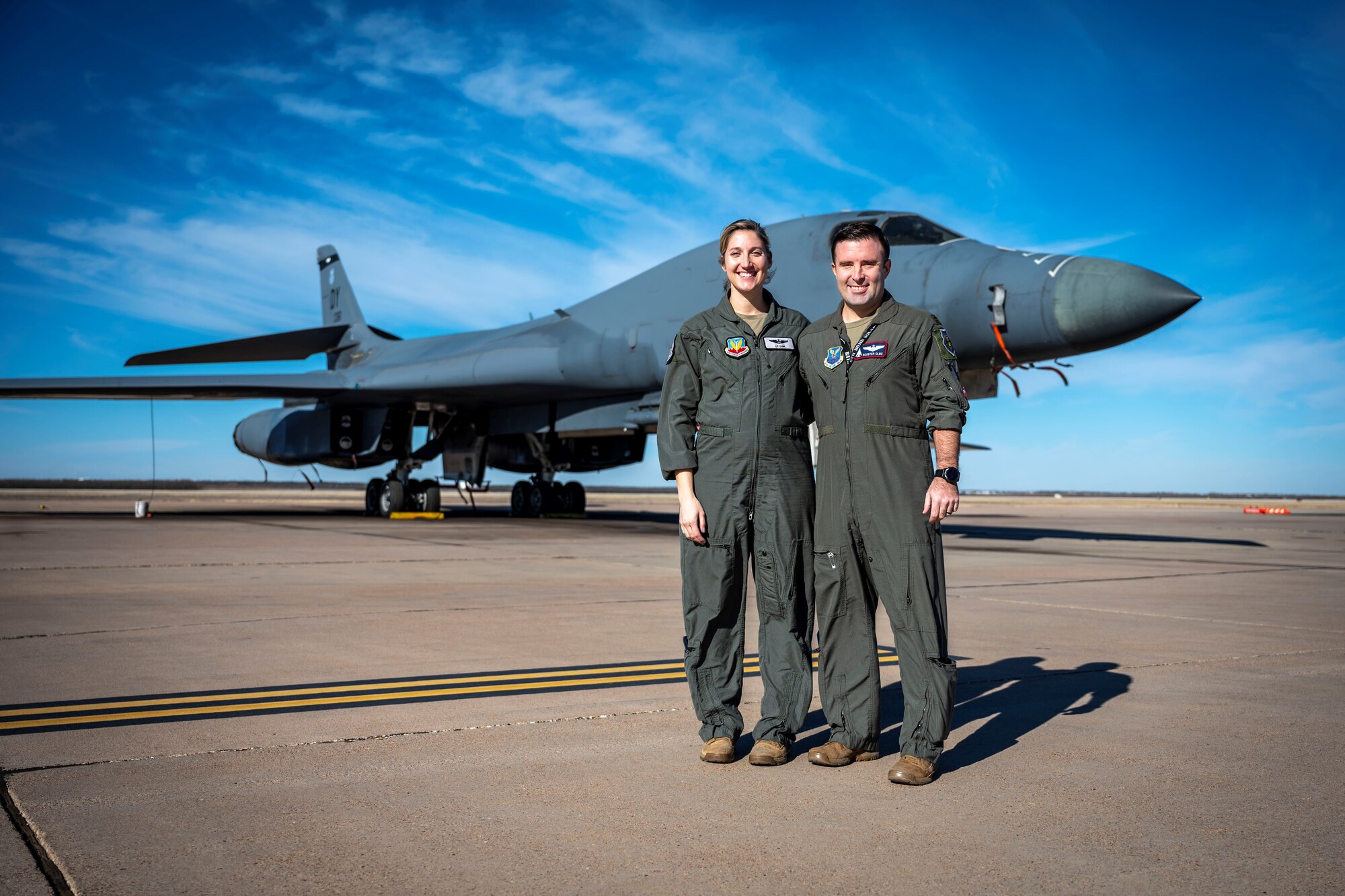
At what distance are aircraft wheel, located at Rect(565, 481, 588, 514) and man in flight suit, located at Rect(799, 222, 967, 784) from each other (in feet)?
50.2

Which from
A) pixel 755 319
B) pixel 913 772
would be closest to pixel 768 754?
pixel 913 772

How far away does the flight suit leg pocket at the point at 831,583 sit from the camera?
314 cm

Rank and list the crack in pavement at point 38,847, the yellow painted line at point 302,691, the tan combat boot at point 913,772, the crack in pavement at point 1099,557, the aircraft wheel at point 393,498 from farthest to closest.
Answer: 1. the aircraft wheel at point 393,498
2. the crack in pavement at point 1099,557
3. the yellow painted line at point 302,691
4. the tan combat boot at point 913,772
5. the crack in pavement at point 38,847

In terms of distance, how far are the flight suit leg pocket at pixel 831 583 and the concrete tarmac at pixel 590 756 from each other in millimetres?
469

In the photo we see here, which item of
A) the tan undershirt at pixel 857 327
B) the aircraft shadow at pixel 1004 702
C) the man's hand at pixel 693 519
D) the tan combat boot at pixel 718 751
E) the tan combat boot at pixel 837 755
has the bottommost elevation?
the aircraft shadow at pixel 1004 702

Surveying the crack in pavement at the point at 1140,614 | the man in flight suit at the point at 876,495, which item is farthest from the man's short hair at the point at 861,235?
the crack in pavement at the point at 1140,614

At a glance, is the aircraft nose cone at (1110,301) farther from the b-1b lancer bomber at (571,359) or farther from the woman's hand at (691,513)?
the woman's hand at (691,513)

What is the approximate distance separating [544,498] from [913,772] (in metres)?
15.6

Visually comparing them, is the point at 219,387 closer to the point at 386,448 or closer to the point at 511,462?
the point at 386,448

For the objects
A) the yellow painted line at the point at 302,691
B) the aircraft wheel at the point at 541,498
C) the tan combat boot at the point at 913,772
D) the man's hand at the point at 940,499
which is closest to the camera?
the tan combat boot at the point at 913,772

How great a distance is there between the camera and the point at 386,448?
17984 mm

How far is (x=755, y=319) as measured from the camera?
11.0 feet

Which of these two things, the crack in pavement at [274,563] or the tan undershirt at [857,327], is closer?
the tan undershirt at [857,327]

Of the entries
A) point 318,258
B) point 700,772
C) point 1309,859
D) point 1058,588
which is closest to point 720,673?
point 700,772
